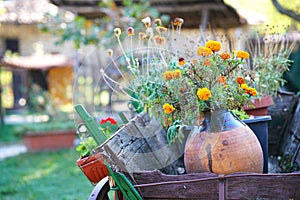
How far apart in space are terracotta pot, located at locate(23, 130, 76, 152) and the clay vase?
556cm

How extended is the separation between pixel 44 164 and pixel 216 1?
366 cm

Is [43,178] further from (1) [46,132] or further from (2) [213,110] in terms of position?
(2) [213,110]

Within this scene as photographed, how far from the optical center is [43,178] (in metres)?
5.37

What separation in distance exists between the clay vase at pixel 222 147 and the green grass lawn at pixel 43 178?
256 cm

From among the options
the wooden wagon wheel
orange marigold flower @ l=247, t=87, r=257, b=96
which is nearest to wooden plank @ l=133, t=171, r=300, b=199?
the wooden wagon wheel

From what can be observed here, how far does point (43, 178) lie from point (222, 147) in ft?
12.5

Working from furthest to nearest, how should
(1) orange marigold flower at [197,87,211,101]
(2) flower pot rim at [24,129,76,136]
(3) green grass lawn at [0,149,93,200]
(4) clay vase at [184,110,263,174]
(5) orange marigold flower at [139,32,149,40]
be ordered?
(2) flower pot rim at [24,129,76,136]
(3) green grass lawn at [0,149,93,200]
(5) orange marigold flower at [139,32,149,40]
(4) clay vase at [184,110,263,174]
(1) orange marigold flower at [197,87,211,101]

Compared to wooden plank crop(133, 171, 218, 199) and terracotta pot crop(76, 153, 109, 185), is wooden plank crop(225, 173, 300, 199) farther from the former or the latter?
terracotta pot crop(76, 153, 109, 185)

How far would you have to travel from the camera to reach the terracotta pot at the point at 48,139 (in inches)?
289

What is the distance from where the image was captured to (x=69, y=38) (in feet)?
21.7

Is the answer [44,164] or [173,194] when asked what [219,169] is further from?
[44,164]

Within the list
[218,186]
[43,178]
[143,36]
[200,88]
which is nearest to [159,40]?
[143,36]

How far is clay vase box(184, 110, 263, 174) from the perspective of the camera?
1985mm

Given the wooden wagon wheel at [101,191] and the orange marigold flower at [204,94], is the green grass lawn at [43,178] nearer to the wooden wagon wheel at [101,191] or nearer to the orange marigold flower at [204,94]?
the wooden wagon wheel at [101,191]
